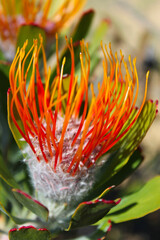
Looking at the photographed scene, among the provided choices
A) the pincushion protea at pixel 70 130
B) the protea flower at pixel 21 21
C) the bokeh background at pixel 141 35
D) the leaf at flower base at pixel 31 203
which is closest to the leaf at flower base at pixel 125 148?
the pincushion protea at pixel 70 130

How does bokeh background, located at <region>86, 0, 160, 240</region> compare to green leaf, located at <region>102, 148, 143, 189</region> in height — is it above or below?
above

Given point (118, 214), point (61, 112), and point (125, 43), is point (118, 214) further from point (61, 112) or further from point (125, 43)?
point (125, 43)

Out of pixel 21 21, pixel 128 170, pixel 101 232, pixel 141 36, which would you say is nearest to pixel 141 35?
pixel 141 36

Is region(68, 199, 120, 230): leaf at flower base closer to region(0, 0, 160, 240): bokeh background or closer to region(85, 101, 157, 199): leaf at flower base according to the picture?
region(85, 101, 157, 199): leaf at flower base

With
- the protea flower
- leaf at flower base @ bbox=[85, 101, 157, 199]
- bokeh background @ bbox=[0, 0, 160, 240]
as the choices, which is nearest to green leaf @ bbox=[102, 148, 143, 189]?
leaf at flower base @ bbox=[85, 101, 157, 199]

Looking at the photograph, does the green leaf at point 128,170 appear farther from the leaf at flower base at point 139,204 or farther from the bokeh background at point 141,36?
the bokeh background at point 141,36

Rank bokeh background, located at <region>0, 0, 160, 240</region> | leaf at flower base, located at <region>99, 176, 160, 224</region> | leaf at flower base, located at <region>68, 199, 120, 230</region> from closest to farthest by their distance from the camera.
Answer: leaf at flower base, located at <region>68, 199, 120, 230</region>
leaf at flower base, located at <region>99, 176, 160, 224</region>
bokeh background, located at <region>0, 0, 160, 240</region>

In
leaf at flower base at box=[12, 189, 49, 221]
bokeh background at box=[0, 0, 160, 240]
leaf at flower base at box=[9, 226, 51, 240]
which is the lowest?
leaf at flower base at box=[9, 226, 51, 240]

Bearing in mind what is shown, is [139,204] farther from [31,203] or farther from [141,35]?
[141,35]
